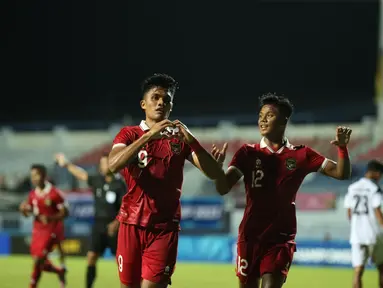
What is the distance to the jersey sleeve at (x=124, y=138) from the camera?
6.20 meters

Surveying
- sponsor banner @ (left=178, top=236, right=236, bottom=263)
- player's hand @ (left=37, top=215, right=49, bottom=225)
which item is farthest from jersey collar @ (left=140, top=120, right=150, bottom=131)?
sponsor banner @ (left=178, top=236, right=236, bottom=263)

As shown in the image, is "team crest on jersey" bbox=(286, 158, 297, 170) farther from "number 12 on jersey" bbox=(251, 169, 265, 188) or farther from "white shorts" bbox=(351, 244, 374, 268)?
"white shorts" bbox=(351, 244, 374, 268)

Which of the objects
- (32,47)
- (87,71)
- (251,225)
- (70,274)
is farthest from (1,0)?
(251,225)

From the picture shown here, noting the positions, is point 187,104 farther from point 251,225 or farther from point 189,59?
point 251,225

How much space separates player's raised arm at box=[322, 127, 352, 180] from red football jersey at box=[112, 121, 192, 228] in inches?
49.0

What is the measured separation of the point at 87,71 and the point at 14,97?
4.02 m

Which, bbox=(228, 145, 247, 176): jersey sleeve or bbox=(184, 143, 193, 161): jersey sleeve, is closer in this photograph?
bbox=(184, 143, 193, 161): jersey sleeve

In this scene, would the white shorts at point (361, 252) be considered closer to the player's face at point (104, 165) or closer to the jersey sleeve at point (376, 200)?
the jersey sleeve at point (376, 200)

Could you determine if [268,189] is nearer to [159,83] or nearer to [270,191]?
[270,191]

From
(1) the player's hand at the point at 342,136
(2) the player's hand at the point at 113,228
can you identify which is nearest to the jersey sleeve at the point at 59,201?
(2) the player's hand at the point at 113,228

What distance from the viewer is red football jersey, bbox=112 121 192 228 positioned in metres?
6.36

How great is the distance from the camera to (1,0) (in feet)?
143

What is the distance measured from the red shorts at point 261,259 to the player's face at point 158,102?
1267 millimetres

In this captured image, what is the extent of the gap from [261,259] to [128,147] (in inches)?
60.2
